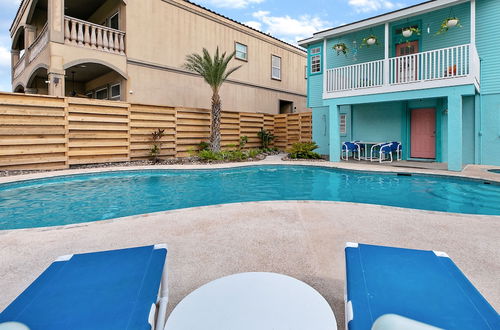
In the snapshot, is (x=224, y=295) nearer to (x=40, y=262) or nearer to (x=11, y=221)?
(x=40, y=262)

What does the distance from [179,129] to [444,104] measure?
1024cm

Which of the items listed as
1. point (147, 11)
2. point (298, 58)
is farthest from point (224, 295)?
point (298, 58)

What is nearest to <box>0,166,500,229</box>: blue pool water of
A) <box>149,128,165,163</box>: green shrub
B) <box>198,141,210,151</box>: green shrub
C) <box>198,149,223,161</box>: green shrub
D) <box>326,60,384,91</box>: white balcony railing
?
<box>149,128,165,163</box>: green shrub

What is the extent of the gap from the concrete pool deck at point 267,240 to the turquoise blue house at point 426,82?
642 cm

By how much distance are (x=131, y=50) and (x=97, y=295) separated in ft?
42.1

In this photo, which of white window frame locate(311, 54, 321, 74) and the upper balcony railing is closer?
the upper balcony railing

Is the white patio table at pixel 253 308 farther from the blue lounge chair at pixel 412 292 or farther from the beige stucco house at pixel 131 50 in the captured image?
the beige stucco house at pixel 131 50

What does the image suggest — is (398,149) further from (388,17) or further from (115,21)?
(115,21)

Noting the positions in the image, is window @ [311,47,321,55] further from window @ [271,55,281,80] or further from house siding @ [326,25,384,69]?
window @ [271,55,281,80]

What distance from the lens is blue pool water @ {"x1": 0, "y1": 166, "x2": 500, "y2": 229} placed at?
548 centimetres

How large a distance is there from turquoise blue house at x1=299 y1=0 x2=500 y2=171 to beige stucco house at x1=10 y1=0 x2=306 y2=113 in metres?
4.96

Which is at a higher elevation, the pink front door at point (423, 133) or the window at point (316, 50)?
the window at point (316, 50)

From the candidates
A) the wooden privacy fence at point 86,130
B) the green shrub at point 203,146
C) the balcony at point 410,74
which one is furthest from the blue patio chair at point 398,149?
the green shrub at point 203,146

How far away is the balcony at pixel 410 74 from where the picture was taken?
29.0 feet
